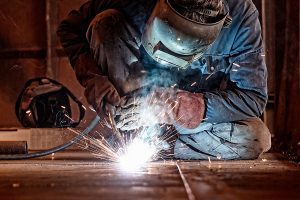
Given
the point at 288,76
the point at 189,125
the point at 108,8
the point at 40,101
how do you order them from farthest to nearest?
the point at 288,76, the point at 40,101, the point at 108,8, the point at 189,125

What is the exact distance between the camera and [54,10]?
413cm

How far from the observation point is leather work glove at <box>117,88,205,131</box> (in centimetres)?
230

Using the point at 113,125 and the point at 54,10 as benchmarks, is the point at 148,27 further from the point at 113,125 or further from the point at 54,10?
the point at 54,10

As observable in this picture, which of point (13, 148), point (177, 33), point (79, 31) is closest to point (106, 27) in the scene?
point (79, 31)

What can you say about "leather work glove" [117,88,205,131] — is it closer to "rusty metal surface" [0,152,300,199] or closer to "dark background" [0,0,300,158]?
"rusty metal surface" [0,152,300,199]

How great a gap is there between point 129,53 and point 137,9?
244 millimetres

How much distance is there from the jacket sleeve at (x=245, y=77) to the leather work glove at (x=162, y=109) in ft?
0.37

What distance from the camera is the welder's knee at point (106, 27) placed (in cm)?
246

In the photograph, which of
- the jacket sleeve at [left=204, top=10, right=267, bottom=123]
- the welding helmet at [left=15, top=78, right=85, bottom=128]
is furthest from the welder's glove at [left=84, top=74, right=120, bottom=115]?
the welding helmet at [left=15, top=78, right=85, bottom=128]

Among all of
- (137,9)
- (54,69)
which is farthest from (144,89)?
(54,69)

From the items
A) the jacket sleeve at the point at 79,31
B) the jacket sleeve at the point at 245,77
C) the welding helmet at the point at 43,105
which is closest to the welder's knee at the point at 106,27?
the jacket sleeve at the point at 79,31

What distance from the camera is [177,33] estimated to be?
2023 millimetres

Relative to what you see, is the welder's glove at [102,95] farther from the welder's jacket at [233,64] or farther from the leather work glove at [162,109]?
the welder's jacket at [233,64]

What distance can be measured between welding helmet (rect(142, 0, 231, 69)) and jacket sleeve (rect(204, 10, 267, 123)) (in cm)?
34
